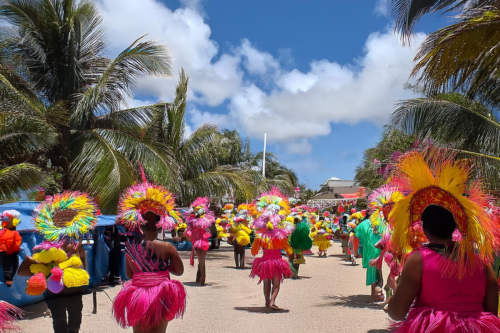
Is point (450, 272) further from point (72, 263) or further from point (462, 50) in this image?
point (462, 50)

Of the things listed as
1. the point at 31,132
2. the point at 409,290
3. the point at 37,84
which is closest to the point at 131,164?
the point at 31,132

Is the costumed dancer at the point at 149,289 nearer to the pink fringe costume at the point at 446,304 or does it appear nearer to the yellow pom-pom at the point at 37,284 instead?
the yellow pom-pom at the point at 37,284

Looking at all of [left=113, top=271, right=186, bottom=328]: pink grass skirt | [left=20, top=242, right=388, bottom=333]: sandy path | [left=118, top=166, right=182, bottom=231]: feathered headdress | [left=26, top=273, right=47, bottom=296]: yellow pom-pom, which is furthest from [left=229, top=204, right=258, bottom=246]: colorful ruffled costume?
[left=113, top=271, right=186, bottom=328]: pink grass skirt

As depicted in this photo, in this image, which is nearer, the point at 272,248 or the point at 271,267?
the point at 271,267

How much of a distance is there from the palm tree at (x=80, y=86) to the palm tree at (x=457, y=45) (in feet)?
23.2

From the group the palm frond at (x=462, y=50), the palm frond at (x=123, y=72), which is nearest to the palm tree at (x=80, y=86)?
the palm frond at (x=123, y=72)

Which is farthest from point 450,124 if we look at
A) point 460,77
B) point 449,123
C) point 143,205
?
point 143,205

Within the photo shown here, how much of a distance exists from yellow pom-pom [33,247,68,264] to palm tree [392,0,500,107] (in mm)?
6131

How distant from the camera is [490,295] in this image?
2.79 meters

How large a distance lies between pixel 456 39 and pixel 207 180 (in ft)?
44.0

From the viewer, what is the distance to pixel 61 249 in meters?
5.28

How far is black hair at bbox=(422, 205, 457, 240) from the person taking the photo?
113 inches

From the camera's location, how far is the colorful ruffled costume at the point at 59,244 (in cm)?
500

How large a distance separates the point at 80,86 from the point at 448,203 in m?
12.3
